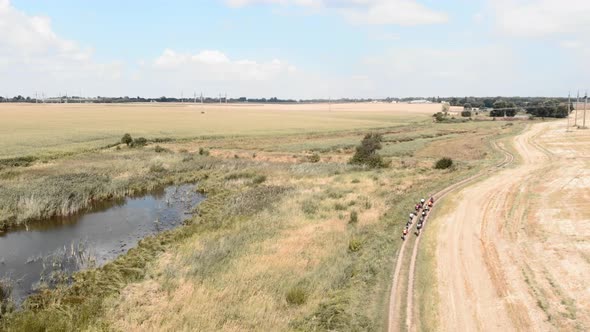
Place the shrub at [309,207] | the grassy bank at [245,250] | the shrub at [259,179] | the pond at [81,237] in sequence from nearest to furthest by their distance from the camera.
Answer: the grassy bank at [245,250] < the pond at [81,237] < the shrub at [309,207] < the shrub at [259,179]

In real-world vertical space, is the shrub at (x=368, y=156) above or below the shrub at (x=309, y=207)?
above

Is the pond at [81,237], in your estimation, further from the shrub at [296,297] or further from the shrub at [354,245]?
the shrub at [354,245]

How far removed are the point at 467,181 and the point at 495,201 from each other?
8020 mm

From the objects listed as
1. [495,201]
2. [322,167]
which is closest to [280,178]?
[322,167]

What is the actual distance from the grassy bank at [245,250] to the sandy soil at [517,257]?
10.9ft

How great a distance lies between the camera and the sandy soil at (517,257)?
52.9ft

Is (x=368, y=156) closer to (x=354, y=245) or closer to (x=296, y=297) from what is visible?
(x=354, y=245)

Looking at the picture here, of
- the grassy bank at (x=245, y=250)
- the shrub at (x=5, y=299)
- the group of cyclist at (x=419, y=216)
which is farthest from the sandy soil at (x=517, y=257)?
the shrub at (x=5, y=299)

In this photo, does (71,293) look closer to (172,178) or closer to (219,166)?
(172,178)

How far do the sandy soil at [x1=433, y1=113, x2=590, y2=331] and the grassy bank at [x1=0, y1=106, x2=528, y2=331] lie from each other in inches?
131

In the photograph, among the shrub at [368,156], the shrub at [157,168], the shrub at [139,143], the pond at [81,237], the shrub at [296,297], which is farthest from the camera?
the shrub at [139,143]

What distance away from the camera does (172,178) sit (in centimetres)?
4884

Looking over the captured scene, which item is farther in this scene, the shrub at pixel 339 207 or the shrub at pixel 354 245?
the shrub at pixel 339 207

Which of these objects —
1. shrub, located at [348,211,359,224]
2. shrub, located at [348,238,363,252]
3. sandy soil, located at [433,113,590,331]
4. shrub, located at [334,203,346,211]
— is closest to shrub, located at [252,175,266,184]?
shrub, located at [334,203,346,211]
